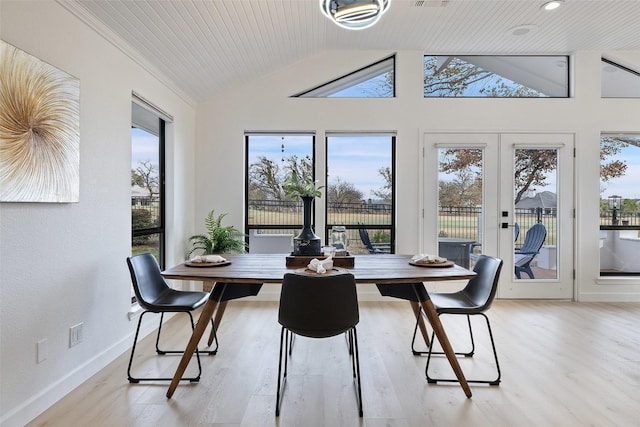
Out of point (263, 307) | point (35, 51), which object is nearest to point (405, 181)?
point (263, 307)

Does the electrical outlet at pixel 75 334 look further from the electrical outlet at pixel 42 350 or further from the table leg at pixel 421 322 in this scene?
the table leg at pixel 421 322

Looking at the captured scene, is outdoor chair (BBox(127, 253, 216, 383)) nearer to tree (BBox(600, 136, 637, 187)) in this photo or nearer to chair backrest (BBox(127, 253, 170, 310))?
chair backrest (BBox(127, 253, 170, 310))

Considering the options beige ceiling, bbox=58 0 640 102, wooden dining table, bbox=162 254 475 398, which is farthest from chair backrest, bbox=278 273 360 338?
beige ceiling, bbox=58 0 640 102

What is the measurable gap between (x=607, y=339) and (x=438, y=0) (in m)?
3.42

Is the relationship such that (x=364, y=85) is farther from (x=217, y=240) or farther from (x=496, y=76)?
(x=217, y=240)

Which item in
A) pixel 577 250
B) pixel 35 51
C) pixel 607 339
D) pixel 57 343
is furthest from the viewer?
pixel 577 250

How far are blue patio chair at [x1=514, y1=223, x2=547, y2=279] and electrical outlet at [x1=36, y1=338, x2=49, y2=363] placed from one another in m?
4.79

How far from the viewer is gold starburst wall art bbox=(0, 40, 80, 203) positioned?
1762mm

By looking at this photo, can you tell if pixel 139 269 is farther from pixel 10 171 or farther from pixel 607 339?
pixel 607 339

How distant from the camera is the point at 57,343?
2.14 metres

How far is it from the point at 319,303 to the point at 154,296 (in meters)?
1.40

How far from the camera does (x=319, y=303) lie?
192 centimetres

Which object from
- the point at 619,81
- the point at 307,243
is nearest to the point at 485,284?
the point at 307,243

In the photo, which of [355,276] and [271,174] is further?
[271,174]
